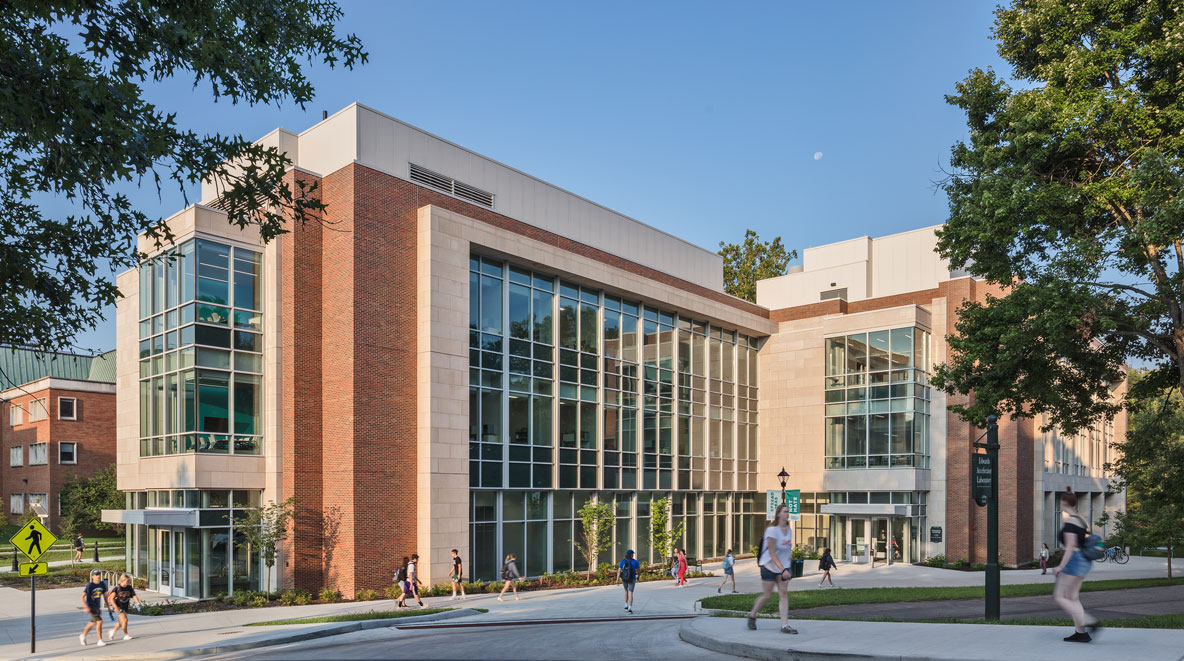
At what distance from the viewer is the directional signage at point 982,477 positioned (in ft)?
53.4

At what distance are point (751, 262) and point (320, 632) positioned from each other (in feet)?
192

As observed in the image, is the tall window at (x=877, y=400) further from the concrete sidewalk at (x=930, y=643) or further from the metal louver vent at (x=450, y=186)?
the concrete sidewalk at (x=930, y=643)

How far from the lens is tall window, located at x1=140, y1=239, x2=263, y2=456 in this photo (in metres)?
25.7

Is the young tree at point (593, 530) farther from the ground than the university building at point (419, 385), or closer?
closer

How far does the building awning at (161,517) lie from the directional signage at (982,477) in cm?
2050

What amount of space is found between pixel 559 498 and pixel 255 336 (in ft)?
40.6

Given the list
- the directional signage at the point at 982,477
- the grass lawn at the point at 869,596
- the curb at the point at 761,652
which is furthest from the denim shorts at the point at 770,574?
the grass lawn at the point at 869,596

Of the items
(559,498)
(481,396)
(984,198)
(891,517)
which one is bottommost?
(891,517)

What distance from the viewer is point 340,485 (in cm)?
2564

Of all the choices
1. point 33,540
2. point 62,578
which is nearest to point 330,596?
point 33,540

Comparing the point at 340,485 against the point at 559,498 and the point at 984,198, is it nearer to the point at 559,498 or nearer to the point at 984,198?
the point at 559,498

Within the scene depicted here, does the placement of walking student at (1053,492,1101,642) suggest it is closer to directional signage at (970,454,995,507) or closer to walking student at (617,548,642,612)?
directional signage at (970,454,995,507)

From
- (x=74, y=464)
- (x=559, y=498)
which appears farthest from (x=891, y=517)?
(x=74, y=464)

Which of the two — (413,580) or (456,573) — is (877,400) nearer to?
(456,573)
